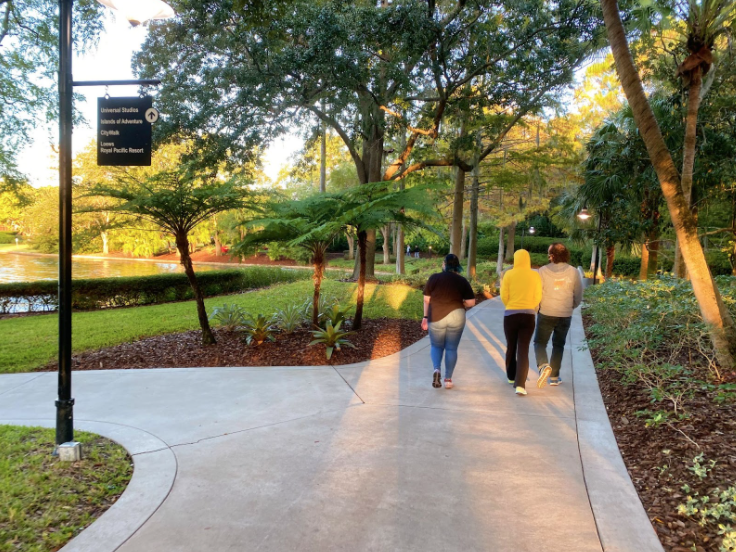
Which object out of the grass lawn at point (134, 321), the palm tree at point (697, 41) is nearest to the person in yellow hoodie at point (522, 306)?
the palm tree at point (697, 41)

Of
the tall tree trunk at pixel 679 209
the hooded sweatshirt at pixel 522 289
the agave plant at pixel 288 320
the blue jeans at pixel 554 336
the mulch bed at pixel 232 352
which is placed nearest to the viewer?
the tall tree trunk at pixel 679 209

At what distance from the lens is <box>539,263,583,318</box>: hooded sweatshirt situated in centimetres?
559

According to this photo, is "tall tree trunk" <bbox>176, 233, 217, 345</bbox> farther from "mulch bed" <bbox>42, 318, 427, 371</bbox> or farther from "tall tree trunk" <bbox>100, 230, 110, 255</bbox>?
"tall tree trunk" <bbox>100, 230, 110, 255</bbox>

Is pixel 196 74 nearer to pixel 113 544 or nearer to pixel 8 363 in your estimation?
pixel 8 363

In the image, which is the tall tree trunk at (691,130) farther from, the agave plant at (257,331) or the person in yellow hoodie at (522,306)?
the agave plant at (257,331)

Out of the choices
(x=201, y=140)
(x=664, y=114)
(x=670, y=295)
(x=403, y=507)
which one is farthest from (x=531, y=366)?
(x=201, y=140)

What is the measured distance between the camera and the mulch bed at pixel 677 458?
8.96 feet

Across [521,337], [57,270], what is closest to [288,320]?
[521,337]

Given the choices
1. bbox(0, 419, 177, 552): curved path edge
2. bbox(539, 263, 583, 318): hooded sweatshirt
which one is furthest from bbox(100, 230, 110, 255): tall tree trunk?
bbox(539, 263, 583, 318): hooded sweatshirt

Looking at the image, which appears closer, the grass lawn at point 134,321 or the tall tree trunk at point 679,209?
the tall tree trunk at point 679,209

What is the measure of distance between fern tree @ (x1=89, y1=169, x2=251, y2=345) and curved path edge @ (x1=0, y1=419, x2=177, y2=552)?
122 inches

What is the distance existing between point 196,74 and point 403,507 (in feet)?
43.9

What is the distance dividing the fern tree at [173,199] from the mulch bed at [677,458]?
5.68 m

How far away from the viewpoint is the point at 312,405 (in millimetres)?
4945
